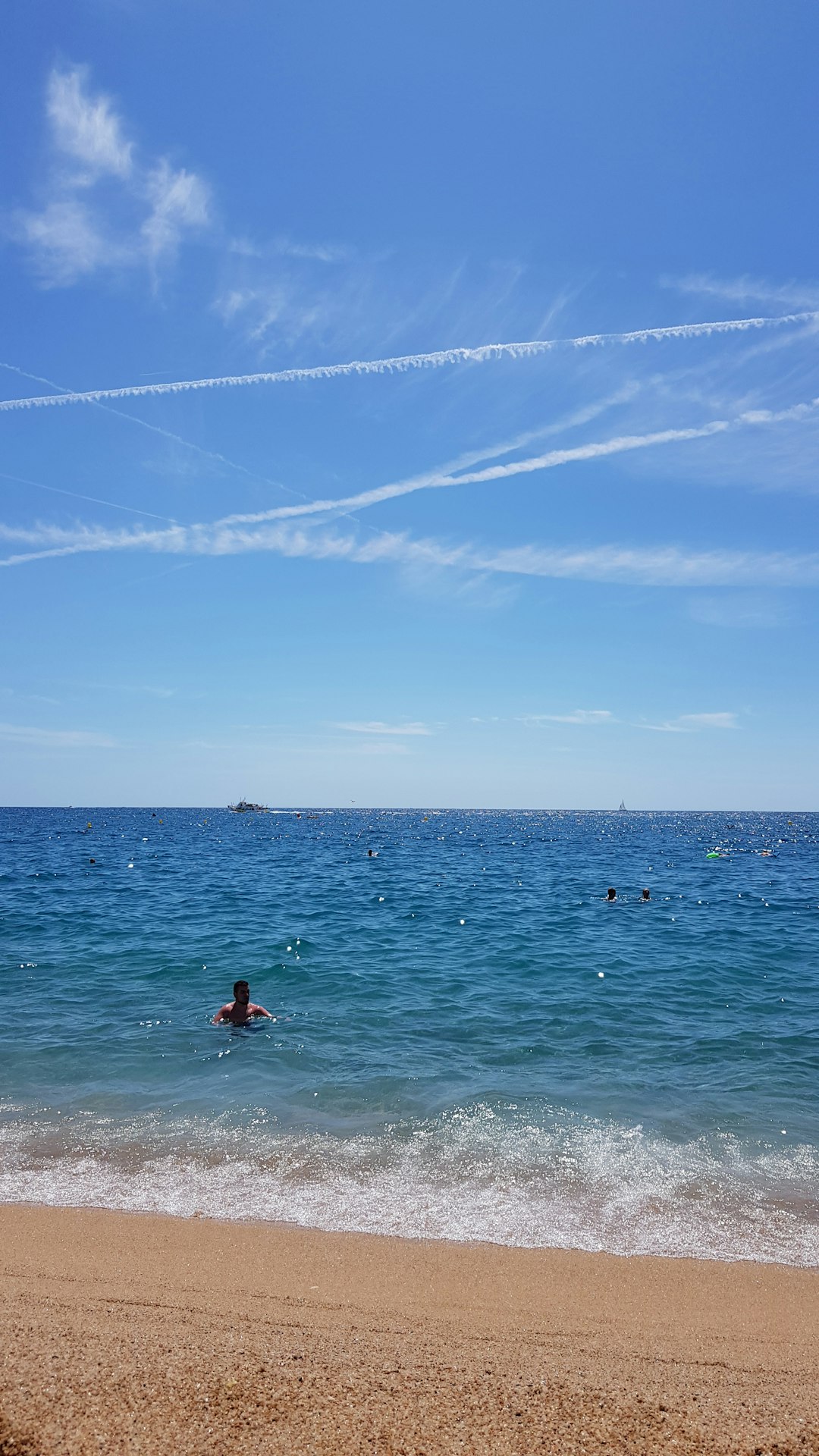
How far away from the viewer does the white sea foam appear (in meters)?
7.19

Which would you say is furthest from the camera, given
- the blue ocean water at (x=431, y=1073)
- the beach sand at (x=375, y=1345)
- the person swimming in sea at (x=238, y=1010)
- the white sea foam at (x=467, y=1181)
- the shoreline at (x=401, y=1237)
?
the person swimming in sea at (x=238, y=1010)

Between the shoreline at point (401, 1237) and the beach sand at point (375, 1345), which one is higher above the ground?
the beach sand at point (375, 1345)

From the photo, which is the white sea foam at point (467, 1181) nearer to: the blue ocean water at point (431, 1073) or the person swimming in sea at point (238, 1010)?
the blue ocean water at point (431, 1073)

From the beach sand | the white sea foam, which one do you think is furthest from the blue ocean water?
the beach sand

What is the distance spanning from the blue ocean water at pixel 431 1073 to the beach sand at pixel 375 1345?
55cm

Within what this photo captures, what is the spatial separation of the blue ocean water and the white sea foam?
0.03 m

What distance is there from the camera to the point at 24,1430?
4227mm

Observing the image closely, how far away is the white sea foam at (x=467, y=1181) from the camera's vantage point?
719 cm

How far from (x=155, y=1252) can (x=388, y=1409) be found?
9.92 feet

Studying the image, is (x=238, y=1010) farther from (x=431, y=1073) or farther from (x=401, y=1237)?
(x=401, y=1237)

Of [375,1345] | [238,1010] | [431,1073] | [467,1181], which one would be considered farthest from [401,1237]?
[238,1010]

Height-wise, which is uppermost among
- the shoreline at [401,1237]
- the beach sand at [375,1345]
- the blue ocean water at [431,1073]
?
the beach sand at [375,1345]

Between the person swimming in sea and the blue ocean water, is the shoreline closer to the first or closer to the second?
the blue ocean water

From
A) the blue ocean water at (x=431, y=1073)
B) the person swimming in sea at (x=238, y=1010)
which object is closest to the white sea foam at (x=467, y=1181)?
the blue ocean water at (x=431, y=1073)
